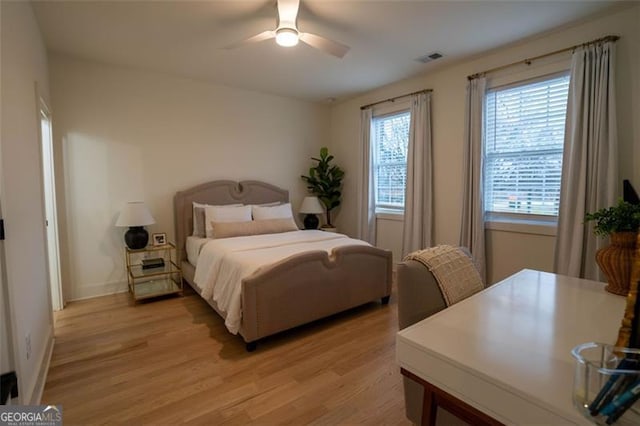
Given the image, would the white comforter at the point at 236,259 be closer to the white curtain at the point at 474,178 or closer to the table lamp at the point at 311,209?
the table lamp at the point at 311,209

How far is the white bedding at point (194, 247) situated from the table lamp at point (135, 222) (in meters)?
0.47

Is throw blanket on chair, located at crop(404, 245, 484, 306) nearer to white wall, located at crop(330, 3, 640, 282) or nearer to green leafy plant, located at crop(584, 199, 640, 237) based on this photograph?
green leafy plant, located at crop(584, 199, 640, 237)

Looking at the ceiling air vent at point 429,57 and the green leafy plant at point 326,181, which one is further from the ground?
the ceiling air vent at point 429,57

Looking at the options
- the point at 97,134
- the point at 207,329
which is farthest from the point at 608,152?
the point at 97,134

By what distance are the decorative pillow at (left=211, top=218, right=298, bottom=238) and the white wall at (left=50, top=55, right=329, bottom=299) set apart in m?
0.87

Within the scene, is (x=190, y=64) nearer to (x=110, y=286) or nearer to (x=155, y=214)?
(x=155, y=214)

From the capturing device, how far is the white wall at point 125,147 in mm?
3434

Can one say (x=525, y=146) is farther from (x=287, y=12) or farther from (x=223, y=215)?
(x=223, y=215)

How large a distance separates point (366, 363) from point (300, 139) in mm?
3845

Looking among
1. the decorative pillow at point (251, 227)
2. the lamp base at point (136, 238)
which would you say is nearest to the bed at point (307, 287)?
the decorative pillow at point (251, 227)

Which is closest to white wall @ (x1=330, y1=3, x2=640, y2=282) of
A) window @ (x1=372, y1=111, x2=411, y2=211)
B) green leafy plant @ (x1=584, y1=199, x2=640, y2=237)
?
window @ (x1=372, y1=111, x2=411, y2=211)

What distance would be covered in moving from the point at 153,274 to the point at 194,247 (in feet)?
1.80

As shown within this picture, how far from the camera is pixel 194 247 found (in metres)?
3.67

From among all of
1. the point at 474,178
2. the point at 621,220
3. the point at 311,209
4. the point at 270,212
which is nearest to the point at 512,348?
the point at 621,220
